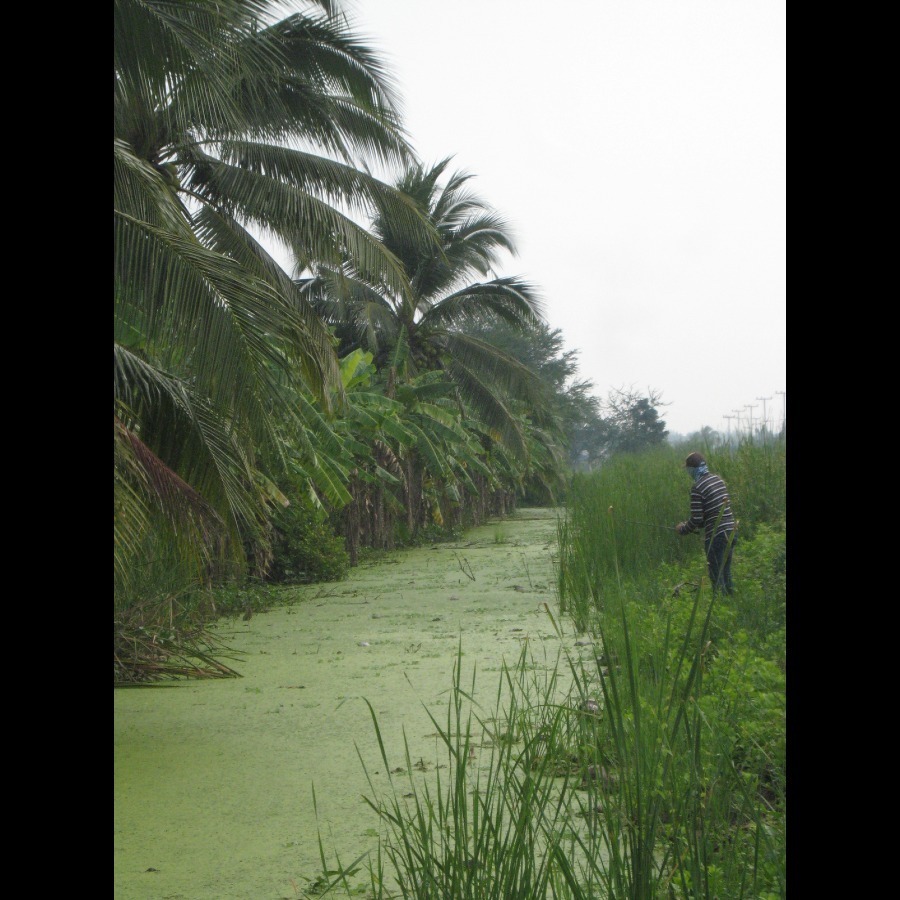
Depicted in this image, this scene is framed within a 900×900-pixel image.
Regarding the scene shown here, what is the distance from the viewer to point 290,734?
419 centimetres

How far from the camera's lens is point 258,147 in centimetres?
865

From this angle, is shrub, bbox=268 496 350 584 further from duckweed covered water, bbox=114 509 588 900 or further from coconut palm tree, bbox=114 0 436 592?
coconut palm tree, bbox=114 0 436 592

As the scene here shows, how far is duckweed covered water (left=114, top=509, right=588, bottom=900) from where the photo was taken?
110 inches

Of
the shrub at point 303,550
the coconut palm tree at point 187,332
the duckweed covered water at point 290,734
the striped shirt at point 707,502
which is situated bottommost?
the duckweed covered water at point 290,734

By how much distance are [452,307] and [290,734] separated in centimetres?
1262

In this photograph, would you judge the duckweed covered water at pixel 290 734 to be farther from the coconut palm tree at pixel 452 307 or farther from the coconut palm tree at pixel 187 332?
the coconut palm tree at pixel 452 307

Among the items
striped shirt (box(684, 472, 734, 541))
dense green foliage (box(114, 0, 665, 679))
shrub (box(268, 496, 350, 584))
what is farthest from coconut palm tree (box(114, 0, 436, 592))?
striped shirt (box(684, 472, 734, 541))

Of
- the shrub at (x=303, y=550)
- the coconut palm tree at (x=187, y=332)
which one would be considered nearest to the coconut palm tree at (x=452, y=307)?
the shrub at (x=303, y=550)

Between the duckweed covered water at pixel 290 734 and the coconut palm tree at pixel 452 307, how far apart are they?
718 cm

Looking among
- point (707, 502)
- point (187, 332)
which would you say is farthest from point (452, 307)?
point (187, 332)

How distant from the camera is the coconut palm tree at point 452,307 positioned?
49.6 ft
